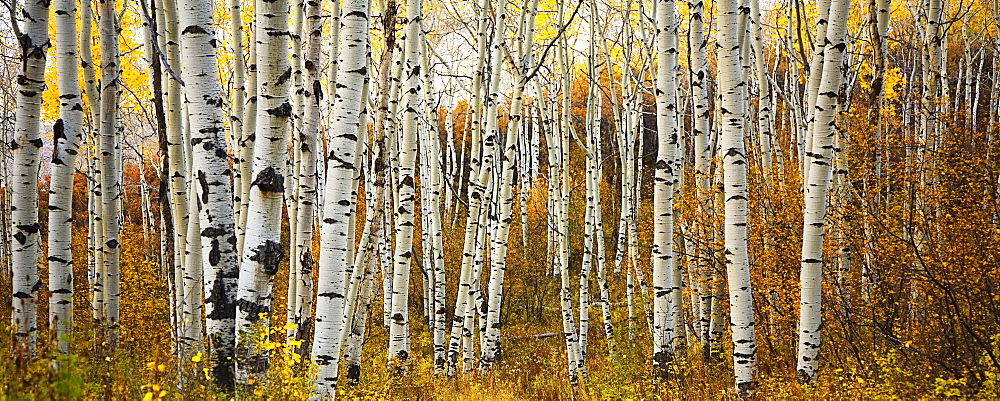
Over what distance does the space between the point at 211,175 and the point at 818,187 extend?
4.49 meters

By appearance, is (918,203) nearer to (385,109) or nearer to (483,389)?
(483,389)

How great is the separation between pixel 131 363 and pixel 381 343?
5760 millimetres

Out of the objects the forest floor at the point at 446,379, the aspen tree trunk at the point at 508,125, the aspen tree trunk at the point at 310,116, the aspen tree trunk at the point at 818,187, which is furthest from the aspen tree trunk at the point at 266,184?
the aspen tree trunk at the point at 818,187

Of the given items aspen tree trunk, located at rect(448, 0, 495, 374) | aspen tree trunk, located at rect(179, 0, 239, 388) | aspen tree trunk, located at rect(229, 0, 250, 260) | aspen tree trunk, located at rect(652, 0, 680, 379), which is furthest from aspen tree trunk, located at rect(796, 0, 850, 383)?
aspen tree trunk, located at rect(229, 0, 250, 260)

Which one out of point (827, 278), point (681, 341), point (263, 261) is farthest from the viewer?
point (827, 278)

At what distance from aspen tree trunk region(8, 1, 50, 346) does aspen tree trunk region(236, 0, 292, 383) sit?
184cm

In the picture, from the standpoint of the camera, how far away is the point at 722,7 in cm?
558

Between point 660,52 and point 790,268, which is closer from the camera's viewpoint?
point 660,52

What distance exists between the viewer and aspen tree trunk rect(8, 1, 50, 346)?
482 cm

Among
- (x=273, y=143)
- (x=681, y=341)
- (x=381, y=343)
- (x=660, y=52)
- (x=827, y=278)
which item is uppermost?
(x=660, y=52)

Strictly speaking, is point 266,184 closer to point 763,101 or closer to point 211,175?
point 211,175

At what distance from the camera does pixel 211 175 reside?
14.5 ft

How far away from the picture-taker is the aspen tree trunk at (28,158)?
4.82m

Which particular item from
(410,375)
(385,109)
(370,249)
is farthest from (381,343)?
(385,109)
